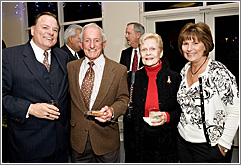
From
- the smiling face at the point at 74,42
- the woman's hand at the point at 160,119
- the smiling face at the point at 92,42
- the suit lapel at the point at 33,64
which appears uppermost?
the smiling face at the point at 74,42

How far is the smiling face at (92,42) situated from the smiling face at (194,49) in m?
0.79

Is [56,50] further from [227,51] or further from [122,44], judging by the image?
[227,51]

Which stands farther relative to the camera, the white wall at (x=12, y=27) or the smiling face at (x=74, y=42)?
the white wall at (x=12, y=27)

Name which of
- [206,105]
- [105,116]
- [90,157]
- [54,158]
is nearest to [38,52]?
[105,116]

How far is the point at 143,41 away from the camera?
2010 millimetres

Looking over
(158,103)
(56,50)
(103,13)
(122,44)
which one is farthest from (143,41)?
(103,13)

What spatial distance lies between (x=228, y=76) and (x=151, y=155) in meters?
0.91

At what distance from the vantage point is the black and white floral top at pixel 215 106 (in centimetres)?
171

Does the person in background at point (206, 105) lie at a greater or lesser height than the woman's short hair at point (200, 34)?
lesser

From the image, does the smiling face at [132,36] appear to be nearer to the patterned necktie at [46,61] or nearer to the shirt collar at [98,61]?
the shirt collar at [98,61]

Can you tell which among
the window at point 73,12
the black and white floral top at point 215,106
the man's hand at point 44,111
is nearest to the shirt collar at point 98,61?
Answer: the man's hand at point 44,111

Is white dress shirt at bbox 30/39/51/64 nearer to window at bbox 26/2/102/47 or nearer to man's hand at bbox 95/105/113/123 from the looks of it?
man's hand at bbox 95/105/113/123

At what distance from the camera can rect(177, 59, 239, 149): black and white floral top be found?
1714 mm

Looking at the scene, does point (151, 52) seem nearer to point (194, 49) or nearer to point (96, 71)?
point (194, 49)
